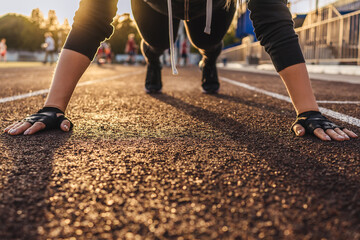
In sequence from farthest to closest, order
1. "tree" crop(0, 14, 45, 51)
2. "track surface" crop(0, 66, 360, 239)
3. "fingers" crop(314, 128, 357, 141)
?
"tree" crop(0, 14, 45, 51) < "fingers" crop(314, 128, 357, 141) < "track surface" crop(0, 66, 360, 239)

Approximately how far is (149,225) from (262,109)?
2211 millimetres

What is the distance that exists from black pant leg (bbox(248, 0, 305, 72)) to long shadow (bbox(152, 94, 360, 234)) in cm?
42

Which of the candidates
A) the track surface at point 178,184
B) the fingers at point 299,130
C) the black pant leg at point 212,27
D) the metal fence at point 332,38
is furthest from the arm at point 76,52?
the metal fence at point 332,38

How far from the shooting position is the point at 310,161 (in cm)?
139

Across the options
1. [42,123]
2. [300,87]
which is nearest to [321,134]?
[300,87]

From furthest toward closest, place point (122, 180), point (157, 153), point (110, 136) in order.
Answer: point (110, 136) < point (157, 153) < point (122, 180)

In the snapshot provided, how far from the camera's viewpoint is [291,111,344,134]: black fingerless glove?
71.2 inches

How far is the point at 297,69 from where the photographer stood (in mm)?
1972

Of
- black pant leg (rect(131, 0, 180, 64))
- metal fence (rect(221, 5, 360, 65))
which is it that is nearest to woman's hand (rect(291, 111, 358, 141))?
black pant leg (rect(131, 0, 180, 64))

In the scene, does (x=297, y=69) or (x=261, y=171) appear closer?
(x=261, y=171)

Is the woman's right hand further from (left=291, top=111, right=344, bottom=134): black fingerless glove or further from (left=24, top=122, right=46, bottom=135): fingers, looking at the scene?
(left=291, top=111, right=344, bottom=134): black fingerless glove

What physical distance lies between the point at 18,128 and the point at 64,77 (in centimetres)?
41

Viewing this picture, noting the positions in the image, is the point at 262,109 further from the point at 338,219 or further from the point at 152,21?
the point at 338,219

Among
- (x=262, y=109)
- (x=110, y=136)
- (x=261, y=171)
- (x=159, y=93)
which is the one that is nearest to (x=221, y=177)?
(x=261, y=171)
